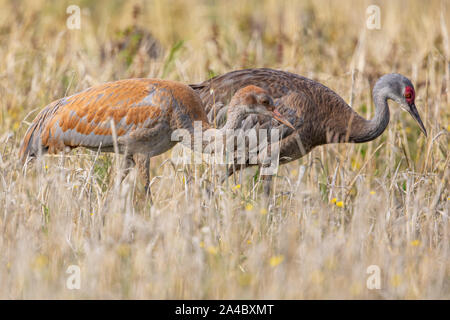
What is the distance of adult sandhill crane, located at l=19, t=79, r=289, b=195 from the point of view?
563 cm

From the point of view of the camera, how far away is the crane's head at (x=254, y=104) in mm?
5574

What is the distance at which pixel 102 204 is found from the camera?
5.04 m

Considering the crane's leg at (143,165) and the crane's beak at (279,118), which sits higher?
the crane's beak at (279,118)

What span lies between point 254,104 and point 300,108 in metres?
0.70

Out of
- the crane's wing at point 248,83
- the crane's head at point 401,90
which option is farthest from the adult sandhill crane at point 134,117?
the crane's head at point 401,90

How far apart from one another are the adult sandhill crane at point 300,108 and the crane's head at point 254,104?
16.8 inches

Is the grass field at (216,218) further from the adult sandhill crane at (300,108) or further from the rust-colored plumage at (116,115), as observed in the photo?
the adult sandhill crane at (300,108)

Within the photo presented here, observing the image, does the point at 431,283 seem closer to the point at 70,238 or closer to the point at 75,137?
the point at 70,238

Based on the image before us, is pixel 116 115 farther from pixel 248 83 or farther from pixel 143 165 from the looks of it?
pixel 248 83

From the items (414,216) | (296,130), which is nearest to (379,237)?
(414,216)

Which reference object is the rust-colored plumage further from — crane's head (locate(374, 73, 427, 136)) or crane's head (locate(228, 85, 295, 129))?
crane's head (locate(374, 73, 427, 136))

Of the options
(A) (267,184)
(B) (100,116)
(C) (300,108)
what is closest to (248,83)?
(C) (300,108)

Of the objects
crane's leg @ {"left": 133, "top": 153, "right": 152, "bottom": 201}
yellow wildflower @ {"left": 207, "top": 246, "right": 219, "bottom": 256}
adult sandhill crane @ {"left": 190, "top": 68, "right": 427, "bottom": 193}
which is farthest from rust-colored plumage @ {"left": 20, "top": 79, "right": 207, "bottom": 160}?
yellow wildflower @ {"left": 207, "top": 246, "right": 219, "bottom": 256}
